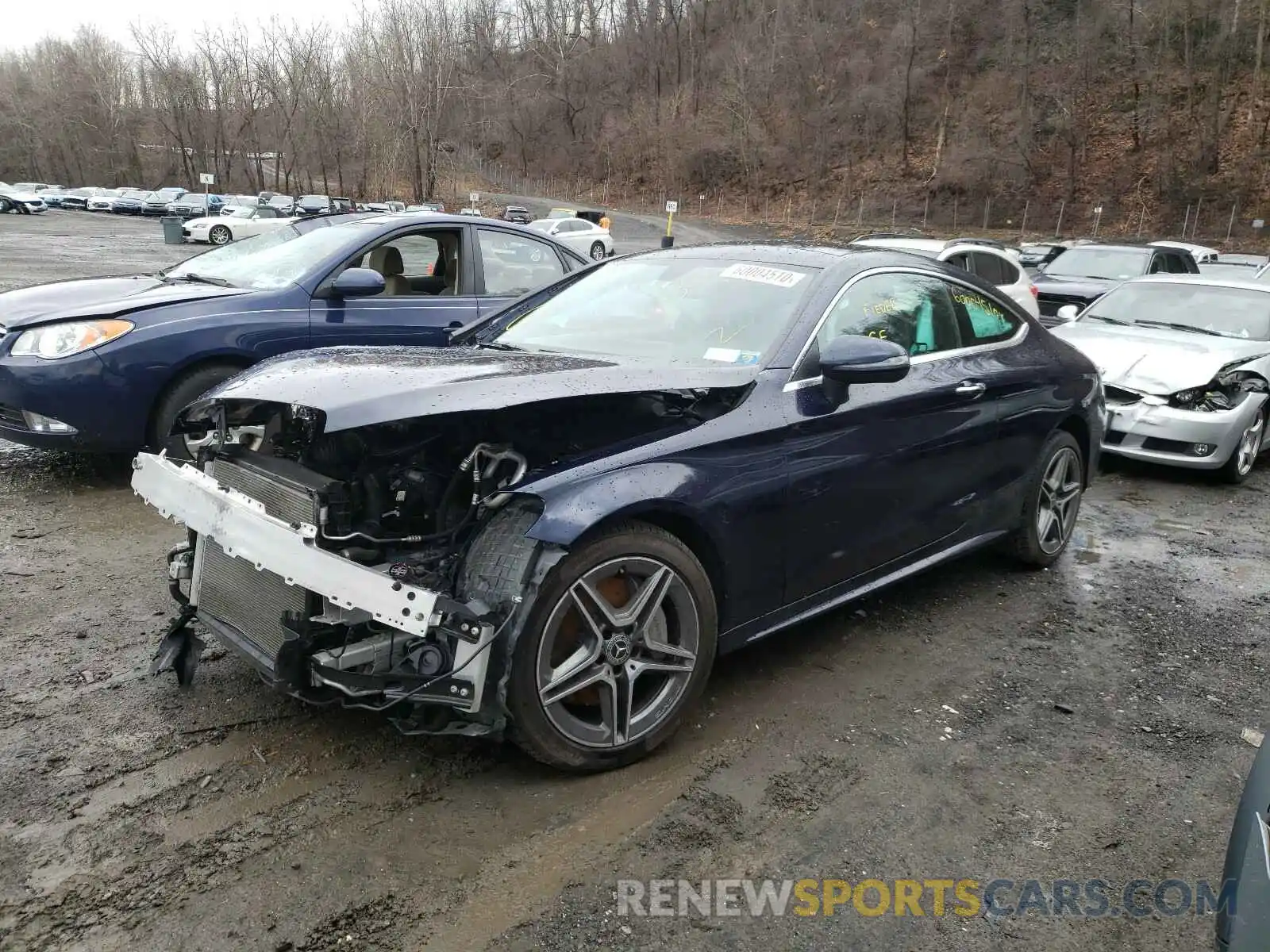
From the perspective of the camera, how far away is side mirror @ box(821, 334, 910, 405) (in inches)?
126

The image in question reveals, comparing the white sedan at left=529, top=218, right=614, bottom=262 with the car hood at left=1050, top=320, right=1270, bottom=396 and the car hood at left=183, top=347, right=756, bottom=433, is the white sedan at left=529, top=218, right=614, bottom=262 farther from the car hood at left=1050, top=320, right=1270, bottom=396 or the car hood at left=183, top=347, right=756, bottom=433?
the car hood at left=183, top=347, right=756, bottom=433

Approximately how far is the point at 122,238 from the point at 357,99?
1894 centimetres

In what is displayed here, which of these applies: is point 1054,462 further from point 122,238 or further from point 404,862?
point 122,238

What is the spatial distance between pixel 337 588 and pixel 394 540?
234 mm

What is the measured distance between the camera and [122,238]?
3284 cm

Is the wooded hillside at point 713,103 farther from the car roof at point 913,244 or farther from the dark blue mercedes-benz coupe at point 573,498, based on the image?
the dark blue mercedes-benz coupe at point 573,498

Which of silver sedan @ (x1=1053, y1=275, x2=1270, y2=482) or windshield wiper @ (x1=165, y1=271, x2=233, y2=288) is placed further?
silver sedan @ (x1=1053, y1=275, x2=1270, y2=482)

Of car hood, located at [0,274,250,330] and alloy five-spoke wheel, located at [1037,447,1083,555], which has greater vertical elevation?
car hood, located at [0,274,250,330]

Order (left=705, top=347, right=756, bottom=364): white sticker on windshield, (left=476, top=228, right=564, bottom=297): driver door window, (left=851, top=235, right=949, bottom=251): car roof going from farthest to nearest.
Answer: (left=851, top=235, right=949, bottom=251): car roof, (left=476, top=228, right=564, bottom=297): driver door window, (left=705, top=347, right=756, bottom=364): white sticker on windshield

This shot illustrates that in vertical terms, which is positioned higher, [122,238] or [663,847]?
[122,238]

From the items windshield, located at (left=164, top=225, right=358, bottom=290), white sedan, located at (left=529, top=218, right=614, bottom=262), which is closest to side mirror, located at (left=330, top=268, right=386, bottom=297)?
windshield, located at (left=164, top=225, right=358, bottom=290)

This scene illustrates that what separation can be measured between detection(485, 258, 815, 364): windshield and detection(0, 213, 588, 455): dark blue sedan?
1.95 metres

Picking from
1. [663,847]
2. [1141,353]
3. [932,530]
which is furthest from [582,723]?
[1141,353]

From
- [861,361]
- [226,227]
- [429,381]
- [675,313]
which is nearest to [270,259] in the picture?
[675,313]
